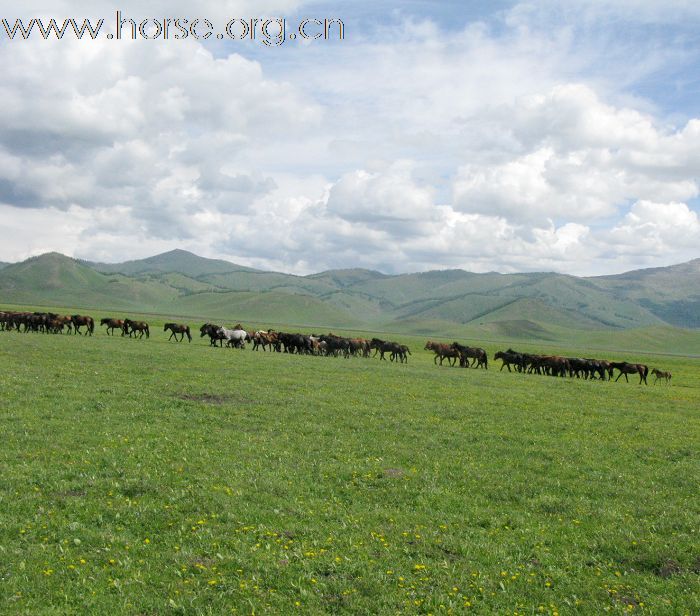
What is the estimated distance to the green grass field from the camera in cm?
913

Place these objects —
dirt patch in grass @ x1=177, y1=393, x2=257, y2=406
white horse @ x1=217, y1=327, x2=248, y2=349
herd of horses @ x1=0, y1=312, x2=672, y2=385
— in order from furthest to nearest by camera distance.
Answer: white horse @ x1=217, y1=327, x2=248, y2=349 < herd of horses @ x1=0, y1=312, x2=672, y2=385 < dirt patch in grass @ x1=177, y1=393, x2=257, y2=406

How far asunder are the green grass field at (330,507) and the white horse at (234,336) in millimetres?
30208

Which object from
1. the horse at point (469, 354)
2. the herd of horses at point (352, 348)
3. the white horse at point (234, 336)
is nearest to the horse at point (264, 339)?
the herd of horses at point (352, 348)

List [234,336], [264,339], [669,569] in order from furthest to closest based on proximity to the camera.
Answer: [264,339] → [234,336] → [669,569]

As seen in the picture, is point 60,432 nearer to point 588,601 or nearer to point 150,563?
point 150,563

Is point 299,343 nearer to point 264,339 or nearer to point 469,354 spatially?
point 264,339

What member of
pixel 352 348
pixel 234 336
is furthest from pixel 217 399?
pixel 352 348

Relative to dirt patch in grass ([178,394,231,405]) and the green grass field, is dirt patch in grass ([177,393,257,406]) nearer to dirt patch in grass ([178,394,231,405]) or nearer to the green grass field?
dirt patch in grass ([178,394,231,405])

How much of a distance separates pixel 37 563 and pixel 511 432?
54.3 feet

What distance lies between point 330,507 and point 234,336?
4566 centimetres

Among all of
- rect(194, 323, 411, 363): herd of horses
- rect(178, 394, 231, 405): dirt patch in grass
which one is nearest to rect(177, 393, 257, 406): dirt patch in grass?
rect(178, 394, 231, 405): dirt patch in grass

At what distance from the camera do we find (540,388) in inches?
1444

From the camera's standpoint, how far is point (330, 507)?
12516mm

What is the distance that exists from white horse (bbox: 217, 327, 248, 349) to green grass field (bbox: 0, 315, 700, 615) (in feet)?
99.1
